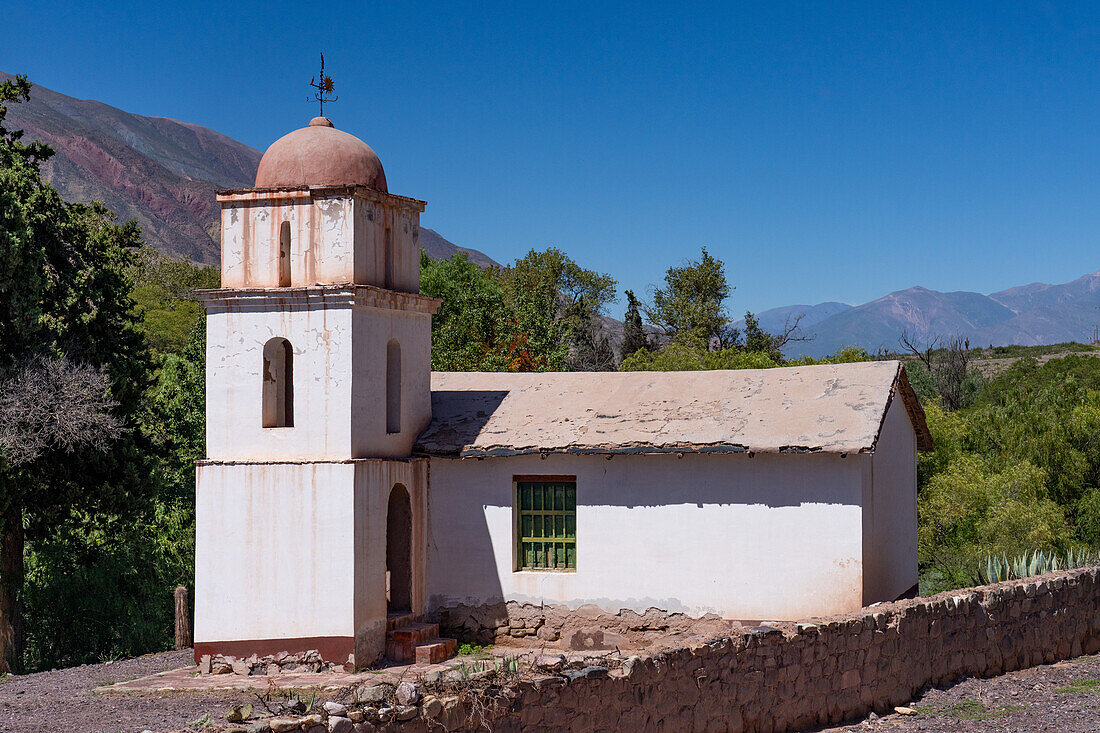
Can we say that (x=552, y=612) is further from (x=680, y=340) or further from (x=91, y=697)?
(x=680, y=340)

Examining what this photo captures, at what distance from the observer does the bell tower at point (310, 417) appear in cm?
1514

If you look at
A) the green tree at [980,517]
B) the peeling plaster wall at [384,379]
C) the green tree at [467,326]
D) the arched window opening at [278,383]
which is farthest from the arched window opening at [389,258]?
the green tree at [467,326]

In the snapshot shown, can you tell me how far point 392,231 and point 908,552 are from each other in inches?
390

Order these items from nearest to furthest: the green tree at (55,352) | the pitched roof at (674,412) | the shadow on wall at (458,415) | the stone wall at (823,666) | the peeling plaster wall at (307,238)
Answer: the stone wall at (823,666) → the pitched roof at (674,412) → the peeling plaster wall at (307,238) → the shadow on wall at (458,415) → the green tree at (55,352)

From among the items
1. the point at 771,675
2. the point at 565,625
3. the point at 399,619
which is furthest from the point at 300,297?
the point at 771,675

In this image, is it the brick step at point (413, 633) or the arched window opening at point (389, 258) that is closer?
the brick step at point (413, 633)

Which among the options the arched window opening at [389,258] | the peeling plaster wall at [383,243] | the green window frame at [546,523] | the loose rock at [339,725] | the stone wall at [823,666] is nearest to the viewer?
the loose rock at [339,725]

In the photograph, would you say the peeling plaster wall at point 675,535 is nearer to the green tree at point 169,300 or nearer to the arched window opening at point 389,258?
the arched window opening at point 389,258

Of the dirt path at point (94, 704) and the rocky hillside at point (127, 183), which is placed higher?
the rocky hillside at point (127, 183)

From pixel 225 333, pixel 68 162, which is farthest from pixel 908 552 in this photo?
pixel 68 162

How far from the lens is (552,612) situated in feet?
53.5

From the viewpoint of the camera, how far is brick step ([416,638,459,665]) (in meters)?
15.6

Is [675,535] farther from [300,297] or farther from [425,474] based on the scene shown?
[300,297]

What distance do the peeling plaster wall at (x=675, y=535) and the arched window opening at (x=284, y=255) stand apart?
3.68m
